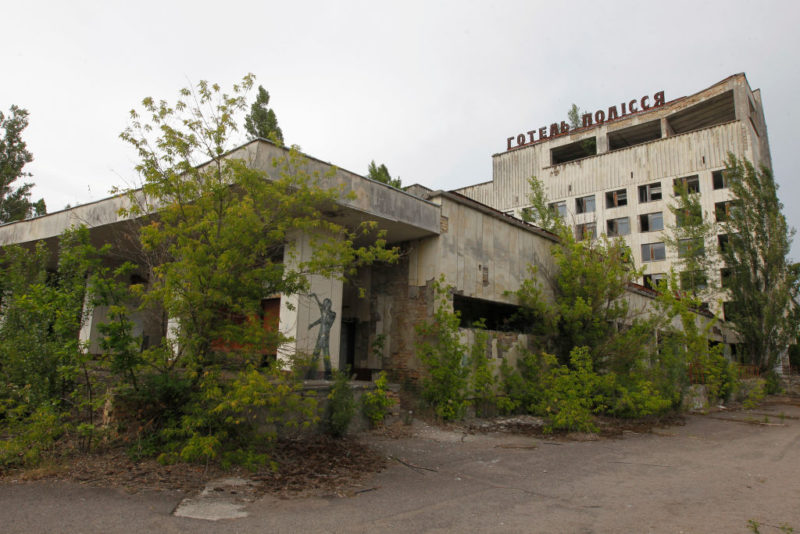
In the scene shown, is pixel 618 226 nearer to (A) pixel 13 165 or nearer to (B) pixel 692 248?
(B) pixel 692 248

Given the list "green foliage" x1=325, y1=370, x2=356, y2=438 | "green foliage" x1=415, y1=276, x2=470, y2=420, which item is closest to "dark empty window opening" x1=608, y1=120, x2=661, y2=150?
"green foliage" x1=415, y1=276, x2=470, y2=420

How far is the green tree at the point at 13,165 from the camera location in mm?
27078

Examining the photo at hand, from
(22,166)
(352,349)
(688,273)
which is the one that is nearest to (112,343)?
(352,349)

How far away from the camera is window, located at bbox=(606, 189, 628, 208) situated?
115 ft

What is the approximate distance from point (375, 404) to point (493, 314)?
223 inches

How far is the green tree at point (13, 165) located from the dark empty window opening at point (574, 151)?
3432 centimetres

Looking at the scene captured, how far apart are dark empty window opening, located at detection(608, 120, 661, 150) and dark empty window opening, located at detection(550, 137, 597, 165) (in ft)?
4.19

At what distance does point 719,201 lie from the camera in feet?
102

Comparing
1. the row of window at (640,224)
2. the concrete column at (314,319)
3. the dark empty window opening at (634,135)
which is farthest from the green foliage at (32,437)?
the dark empty window opening at (634,135)

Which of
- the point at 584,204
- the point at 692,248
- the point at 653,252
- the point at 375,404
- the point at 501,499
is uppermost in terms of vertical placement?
the point at 584,204

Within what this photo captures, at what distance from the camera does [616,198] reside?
1399 inches

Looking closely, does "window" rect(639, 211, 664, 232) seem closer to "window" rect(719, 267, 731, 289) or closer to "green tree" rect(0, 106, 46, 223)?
"window" rect(719, 267, 731, 289)

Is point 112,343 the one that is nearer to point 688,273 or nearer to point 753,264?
point 688,273

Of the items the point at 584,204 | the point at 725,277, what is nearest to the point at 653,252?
the point at 584,204
